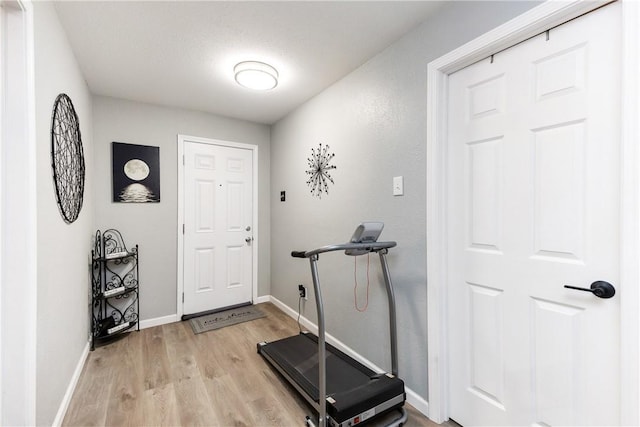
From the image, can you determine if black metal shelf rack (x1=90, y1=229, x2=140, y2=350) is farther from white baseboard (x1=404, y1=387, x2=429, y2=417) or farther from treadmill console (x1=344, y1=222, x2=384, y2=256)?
white baseboard (x1=404, y1=387, x2=429, y2=417)

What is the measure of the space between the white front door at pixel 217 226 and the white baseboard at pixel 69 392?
3.47 ft

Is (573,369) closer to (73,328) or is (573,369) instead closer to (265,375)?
(265,375)

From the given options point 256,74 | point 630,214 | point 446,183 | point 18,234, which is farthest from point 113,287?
point 630,214

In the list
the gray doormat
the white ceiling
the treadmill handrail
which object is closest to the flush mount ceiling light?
the white ceiling

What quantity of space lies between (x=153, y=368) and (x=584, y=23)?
3.28 m

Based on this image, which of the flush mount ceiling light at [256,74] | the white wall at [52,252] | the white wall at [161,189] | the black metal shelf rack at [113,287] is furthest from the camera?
the white wall at [161,189]

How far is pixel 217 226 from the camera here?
3.42 metres

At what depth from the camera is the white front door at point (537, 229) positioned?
1118 mm

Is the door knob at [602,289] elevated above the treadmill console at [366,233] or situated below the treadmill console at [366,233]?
below

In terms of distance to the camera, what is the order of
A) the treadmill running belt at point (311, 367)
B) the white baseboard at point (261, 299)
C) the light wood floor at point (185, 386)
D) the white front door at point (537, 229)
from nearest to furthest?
the white front door at point (537, 229) < the light wood floor at point (185, 386) < the treadmill running belt at point (311, 367) < the white baseboard at point (261, 299)

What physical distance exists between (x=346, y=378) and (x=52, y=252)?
1.87 meters

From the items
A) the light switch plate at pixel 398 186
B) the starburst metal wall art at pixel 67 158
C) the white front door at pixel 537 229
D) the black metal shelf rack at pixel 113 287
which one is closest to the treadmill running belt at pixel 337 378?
the white front door at pixel 537 229

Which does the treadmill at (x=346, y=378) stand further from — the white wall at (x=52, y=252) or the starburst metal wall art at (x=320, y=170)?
the white wall at (x=52, y=252)

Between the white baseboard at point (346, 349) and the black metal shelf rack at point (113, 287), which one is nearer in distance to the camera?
the white baseboard at point (346, 349)
